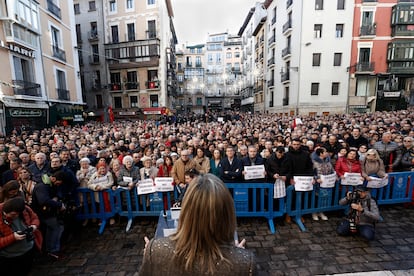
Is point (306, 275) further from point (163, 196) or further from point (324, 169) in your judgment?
point (163, 196)

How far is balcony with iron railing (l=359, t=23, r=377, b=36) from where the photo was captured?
77.6 feet

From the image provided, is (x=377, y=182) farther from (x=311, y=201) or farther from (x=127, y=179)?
(x=127, y=179)

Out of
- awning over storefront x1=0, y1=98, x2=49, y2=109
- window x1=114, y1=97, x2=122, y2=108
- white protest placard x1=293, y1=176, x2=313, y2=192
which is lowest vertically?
white protest placard x1=293, y1=176, x2=313, y2=192

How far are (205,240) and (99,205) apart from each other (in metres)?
4.61

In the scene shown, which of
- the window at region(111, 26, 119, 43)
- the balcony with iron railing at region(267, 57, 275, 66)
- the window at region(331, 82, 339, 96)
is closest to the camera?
the window at region(331, 82, 339, 96)

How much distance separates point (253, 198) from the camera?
454 cm

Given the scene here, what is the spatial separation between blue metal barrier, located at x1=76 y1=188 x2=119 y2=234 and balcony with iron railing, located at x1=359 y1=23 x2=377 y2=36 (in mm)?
31351

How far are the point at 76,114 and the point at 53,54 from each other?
5.77 meters

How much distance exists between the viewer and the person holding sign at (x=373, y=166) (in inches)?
187

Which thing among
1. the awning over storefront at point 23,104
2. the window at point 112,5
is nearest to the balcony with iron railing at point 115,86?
the window at point 112,5

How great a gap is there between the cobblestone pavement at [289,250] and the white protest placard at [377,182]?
2.59 ft

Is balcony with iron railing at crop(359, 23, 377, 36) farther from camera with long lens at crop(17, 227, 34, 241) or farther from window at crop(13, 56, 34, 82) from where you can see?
window at crop(13, 56, 34, 82)

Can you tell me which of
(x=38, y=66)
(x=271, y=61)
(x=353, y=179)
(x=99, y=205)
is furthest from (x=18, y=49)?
(x=271, y=61)

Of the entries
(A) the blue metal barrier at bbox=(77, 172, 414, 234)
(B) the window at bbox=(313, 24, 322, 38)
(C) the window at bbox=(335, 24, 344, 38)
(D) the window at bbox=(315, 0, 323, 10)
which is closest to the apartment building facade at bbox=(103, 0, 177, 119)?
(D) the window at bbox=(315, 0, 323, 10)
